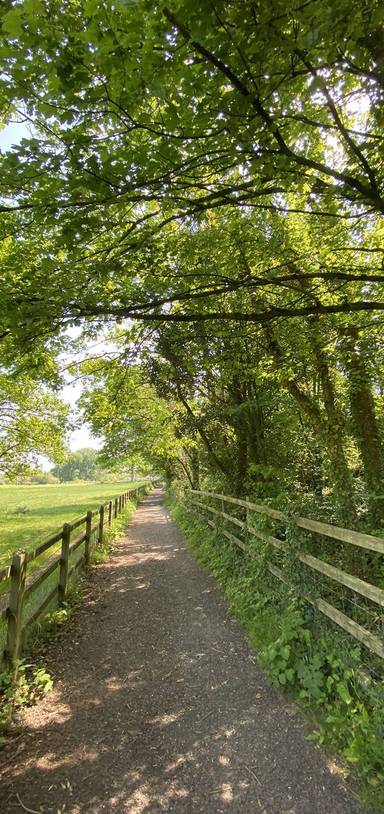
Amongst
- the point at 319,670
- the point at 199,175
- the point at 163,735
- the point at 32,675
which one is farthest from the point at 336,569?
the point at 199,175

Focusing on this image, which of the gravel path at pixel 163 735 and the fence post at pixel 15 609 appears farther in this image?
the fence post at pixel 15 609

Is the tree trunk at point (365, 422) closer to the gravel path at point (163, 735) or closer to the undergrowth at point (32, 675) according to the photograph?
the gravel path at point (163, 735)

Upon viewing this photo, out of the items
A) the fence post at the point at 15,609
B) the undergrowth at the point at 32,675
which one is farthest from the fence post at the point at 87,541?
the fence post at the point at 15,609

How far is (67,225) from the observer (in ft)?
10.1

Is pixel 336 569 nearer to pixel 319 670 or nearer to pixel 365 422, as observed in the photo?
pixel 319 670

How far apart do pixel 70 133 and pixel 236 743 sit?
472cm

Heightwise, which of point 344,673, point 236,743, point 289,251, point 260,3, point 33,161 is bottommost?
point 236,743

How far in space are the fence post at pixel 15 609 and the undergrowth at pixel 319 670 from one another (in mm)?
2579

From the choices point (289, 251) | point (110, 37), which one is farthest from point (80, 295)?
point (289, 251)

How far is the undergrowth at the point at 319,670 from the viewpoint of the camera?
9.91 feet

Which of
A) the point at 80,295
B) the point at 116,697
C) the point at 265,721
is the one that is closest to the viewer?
the point at 265,721

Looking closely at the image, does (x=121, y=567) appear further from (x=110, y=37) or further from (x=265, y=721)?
(x=110, y=37)

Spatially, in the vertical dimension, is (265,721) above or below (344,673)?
below

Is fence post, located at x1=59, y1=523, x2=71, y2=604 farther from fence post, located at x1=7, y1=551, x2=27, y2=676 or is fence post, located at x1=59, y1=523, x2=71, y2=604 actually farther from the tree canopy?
the tree canopy
